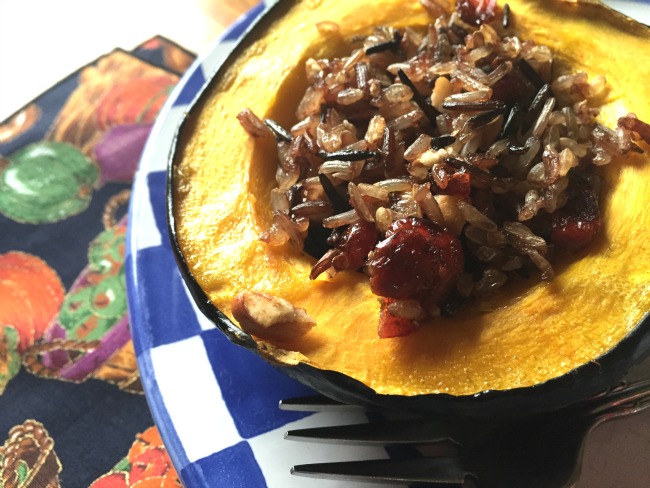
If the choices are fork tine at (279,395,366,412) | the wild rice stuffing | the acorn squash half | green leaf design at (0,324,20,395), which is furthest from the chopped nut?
green leaf design at (0,324,20,395)

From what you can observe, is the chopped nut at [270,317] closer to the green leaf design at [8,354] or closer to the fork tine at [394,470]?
the fork tine at [394,470]

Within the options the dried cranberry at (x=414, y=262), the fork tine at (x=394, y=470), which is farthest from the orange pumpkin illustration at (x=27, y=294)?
the dried cranberry at (x=414, y=262)

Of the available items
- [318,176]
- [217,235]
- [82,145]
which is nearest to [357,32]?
[318,176]

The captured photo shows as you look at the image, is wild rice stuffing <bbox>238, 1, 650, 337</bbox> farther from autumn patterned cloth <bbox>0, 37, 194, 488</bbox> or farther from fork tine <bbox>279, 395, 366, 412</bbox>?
autumn patterned cloth <bbox>0, 37, 194, 488</bbox>

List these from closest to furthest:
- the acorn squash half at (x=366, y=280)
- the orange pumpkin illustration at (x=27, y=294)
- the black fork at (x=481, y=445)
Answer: the acorn squash half at (x=366, y=280), the black fork at (x=481, y=445), the orange pumpkin illustration at (x=27, y=294)

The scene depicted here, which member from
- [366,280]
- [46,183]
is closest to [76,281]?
[46,183]

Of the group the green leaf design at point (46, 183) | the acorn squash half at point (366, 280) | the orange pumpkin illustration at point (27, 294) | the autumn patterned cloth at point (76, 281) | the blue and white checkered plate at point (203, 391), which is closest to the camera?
the acorn squash half at point (366, 280)

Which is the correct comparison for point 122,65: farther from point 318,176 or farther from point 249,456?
point 249,456
